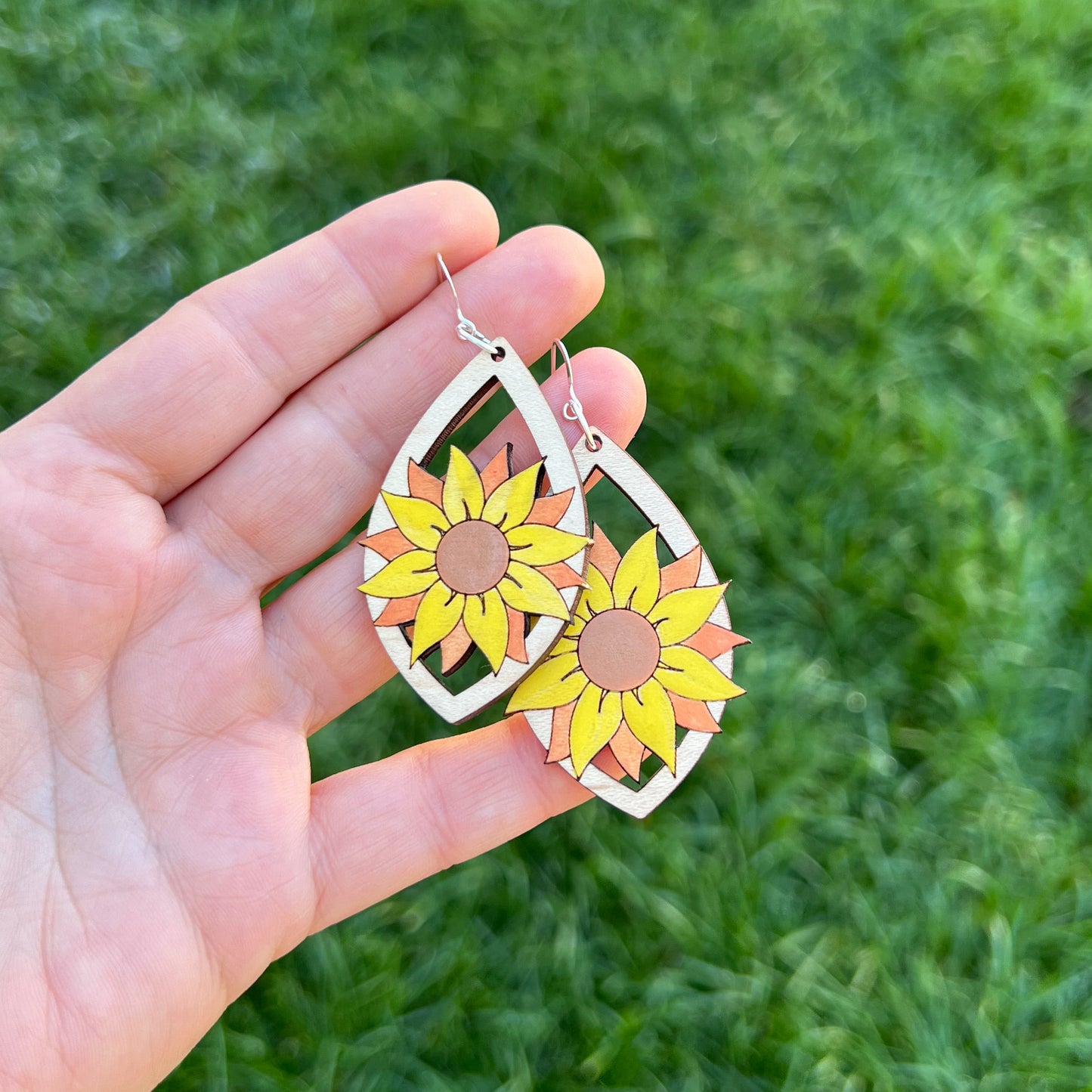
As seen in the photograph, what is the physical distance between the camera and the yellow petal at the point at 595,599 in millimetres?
2729

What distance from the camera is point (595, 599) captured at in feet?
8.96

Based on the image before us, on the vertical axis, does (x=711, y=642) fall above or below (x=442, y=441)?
below

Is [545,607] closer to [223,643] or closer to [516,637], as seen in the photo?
[516,637]

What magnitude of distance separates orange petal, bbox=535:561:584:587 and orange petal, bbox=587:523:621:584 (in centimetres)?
10

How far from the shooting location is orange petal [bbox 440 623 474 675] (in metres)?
2.68

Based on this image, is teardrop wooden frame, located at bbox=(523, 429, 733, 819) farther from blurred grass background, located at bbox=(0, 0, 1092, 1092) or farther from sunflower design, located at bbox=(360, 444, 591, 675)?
blurred grass background, located at bbox=(0, 0, 1092, 1092)

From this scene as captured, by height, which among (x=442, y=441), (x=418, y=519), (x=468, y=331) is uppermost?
(x=468, y=331)

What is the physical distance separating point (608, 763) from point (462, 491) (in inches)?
31.9

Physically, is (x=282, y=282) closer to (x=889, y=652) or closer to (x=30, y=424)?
(x=30, y=424)

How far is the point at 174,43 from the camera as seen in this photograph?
412 cm

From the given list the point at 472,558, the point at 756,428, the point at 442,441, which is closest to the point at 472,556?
the point at 472,558

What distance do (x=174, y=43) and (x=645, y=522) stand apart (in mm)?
2752

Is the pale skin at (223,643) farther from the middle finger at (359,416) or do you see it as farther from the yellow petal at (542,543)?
the yellow petal at (542,543)

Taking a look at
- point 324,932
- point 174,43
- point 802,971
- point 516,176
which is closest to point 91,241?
point 174,43
